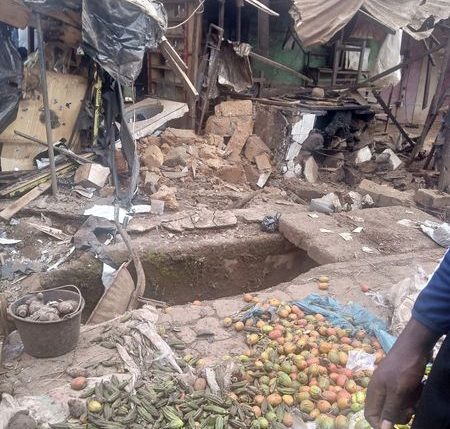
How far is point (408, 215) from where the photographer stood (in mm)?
6332

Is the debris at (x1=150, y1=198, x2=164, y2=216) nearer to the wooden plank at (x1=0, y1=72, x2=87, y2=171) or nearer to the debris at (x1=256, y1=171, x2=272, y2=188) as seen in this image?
the wooden plank at (x1=0, y1=72, x2=87, y2=171)

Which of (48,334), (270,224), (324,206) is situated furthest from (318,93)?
(48,334)

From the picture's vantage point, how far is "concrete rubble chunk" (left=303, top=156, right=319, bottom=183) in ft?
29.9

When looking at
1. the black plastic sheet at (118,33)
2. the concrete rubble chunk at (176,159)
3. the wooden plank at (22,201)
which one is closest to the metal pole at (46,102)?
the wooden plank at (22,201)

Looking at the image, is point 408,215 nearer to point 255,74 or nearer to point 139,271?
point 139,271

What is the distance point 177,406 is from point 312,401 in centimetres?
82

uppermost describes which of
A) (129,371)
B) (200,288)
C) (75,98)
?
(75,98)

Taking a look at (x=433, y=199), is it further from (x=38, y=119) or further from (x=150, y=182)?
(x=38, y=119)

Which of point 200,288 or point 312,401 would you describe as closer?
point 312,401

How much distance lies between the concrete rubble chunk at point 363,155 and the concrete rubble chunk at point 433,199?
9.84 ft

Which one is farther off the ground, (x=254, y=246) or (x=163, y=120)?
(x=163, y=120)

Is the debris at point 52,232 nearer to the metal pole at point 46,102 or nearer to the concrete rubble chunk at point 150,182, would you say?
the metal pole at point 46,102

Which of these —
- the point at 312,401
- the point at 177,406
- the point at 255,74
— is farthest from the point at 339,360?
the point at 255,74

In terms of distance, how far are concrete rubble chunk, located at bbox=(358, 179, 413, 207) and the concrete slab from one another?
3.14 feet
